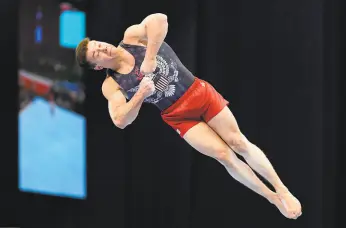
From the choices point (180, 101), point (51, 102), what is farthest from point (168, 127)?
point (180, 101)

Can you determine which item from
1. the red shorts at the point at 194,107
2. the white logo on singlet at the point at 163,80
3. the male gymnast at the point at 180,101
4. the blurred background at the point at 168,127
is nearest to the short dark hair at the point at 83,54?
the male gymnast at the point at 180,101

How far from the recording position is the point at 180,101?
3234mm

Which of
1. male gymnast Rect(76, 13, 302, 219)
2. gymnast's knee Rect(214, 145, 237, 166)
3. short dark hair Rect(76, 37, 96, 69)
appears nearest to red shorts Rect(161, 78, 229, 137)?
male gymnast Rect(76, 13, 302, 219)

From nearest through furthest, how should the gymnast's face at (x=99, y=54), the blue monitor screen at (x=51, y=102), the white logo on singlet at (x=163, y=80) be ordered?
1. the gymnast's face at (x=99, y=54)
2. the white logo on singlet at (x=163, y=80)
3. the blue monitor screen at (x=51, y=102)

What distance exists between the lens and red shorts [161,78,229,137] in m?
3.21

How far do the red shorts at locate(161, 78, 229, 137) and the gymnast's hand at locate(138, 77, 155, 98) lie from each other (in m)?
0.36

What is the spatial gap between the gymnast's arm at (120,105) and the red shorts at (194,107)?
299mm

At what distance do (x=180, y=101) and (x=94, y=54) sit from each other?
587 mm

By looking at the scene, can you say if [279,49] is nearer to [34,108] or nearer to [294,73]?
[294,73]

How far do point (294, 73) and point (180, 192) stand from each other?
1507 mm

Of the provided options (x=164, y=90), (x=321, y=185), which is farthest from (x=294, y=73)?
(x=164, y=90)

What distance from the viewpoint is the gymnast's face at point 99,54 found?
302 cm

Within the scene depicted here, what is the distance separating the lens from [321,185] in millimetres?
4309

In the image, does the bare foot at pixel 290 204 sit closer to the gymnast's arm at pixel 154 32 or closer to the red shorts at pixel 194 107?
the red shorts at pixel 194 107
